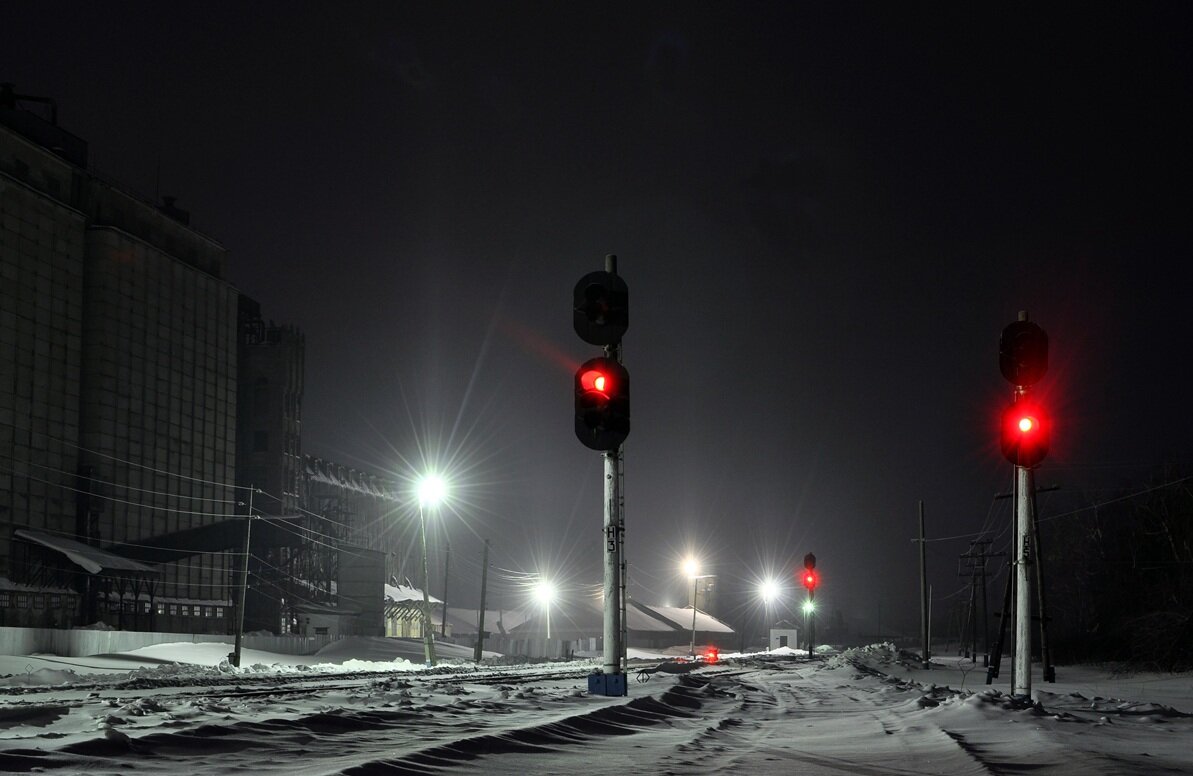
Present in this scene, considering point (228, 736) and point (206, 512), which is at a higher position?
point (206, 512)

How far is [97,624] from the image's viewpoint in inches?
2505

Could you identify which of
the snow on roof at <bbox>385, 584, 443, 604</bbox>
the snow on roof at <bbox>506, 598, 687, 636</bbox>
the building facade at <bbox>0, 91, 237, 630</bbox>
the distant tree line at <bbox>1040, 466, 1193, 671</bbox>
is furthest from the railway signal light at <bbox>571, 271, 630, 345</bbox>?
the snow on roof at <bbox>506, 598, 687, 636</bbox>

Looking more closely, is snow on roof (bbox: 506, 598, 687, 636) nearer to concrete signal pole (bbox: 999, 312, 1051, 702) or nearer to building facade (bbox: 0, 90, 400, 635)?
building facade (bbox: 0, 90, 400, 635)

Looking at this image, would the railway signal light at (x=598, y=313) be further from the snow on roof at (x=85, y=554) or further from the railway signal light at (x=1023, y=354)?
the snow on roof at (x=85, y=554)

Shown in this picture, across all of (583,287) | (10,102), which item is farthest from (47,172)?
(583,287)

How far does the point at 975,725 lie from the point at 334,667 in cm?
3824

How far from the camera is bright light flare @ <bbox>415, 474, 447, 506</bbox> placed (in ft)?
172

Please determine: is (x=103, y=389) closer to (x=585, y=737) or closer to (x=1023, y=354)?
(x=1023, y=354)

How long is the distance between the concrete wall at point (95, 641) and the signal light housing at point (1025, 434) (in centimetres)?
4391

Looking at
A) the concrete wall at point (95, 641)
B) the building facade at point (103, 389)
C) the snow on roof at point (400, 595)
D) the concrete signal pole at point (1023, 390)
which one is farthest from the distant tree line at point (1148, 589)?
the snow on roof at point (400, 595)

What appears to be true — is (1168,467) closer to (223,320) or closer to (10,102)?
(223,320)

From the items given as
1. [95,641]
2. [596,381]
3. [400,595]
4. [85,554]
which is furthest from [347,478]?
[596,381]

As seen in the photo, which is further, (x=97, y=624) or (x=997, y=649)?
(x=97, y=624)

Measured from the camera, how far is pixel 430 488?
52.7 metres
